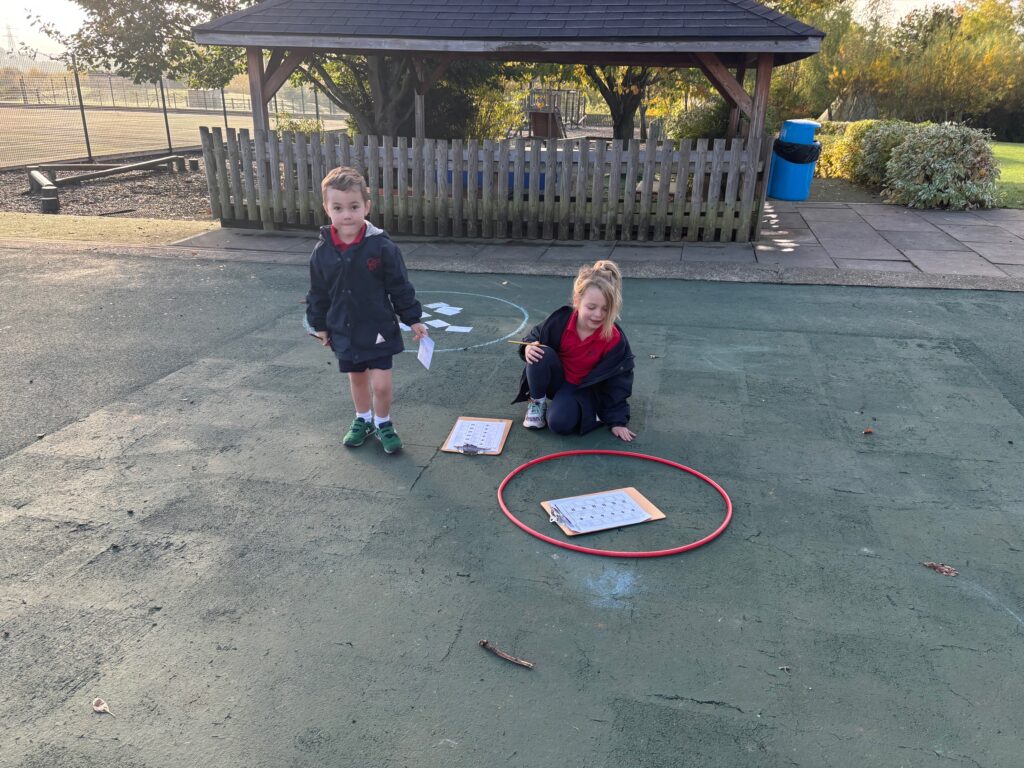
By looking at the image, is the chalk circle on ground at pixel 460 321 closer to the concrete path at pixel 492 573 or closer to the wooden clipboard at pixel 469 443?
the concrete path at pixel 492 573

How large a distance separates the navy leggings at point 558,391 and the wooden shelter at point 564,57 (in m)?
5.91

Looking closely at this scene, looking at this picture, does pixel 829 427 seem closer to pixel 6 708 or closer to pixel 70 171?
pixel 6 708

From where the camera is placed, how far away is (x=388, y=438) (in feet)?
13.9

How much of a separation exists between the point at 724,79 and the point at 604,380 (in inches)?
279

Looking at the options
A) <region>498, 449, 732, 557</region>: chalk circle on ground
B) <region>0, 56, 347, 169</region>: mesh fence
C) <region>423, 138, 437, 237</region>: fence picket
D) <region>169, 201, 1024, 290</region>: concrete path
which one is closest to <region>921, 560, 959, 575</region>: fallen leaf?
<region>498, 449, 732, 557</region>: chalk circle on ground

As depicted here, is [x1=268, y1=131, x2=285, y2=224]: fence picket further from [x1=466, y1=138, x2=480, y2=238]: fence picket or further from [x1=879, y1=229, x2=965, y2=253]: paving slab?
[x1=879, y1=229, x2=965, y2=253]: paving slab

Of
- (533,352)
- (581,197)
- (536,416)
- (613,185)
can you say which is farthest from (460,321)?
(613,185)

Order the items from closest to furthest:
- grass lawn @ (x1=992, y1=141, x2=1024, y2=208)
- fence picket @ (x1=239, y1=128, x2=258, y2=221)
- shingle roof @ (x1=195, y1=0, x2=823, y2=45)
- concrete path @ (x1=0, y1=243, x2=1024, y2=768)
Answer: concrete path @ (x1=0, y1=243, x2=1024, y2=768), shingle roof @ (x1=195, y1=0, x2=823, y2=45), fence picket @ (x1=239, y1=128, x2=258, y2=221), grass lawn @ (x1=992, y1=141, x2=1024, y2=208)

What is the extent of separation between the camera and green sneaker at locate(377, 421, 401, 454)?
13.8ft

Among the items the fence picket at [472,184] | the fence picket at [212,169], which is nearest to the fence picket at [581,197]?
the fence picket at [472,184]

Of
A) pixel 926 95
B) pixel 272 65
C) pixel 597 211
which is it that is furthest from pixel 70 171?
pixel 926 95

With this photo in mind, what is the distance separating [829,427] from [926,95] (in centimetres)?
2724

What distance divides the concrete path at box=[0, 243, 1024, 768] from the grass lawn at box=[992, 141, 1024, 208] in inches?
371

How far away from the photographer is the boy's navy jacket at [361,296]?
3.98 m
